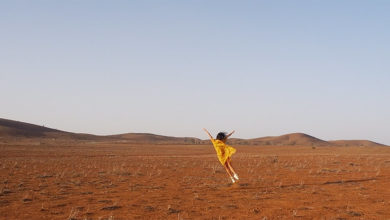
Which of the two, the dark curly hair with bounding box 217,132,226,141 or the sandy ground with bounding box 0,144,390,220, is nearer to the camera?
the sandy ground with bounding box 0,144,390,220

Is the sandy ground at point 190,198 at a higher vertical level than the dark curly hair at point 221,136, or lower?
lower

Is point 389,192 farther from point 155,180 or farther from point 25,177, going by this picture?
point 25,177

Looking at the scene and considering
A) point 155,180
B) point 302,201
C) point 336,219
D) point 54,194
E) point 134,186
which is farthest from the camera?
point 155,180

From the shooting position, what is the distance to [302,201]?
36.2 ft

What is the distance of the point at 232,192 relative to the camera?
12.7 meters

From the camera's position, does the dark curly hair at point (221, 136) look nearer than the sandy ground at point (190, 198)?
No

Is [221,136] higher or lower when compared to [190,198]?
higher

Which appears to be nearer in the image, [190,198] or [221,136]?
[190,198]

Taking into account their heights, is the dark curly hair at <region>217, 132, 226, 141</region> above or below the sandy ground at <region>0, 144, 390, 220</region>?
above

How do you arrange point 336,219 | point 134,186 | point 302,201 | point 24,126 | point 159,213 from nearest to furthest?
point 336,219 < point 159,213 < point 302,201 < point 134,186 < point 24,126

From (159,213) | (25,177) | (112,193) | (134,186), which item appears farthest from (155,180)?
(159,213)

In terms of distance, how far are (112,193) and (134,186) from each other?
5.86ft

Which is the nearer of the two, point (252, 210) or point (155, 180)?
point (252, 210)

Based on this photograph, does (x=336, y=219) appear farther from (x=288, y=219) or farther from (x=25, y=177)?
(x=25, y=177)
